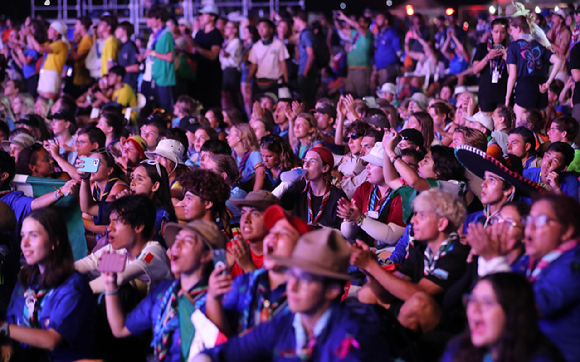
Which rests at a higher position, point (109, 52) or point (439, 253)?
point (109, 52)

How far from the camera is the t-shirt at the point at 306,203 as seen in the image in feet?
16.4

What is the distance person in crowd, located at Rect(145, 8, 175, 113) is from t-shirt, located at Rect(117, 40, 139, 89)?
25.8 inches

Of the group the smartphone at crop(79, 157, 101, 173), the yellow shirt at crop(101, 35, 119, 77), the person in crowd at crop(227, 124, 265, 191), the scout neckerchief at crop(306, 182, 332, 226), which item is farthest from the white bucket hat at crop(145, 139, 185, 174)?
the yellow shirt at crop(101, 35, 119, 77)

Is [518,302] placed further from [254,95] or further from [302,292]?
[254,95]

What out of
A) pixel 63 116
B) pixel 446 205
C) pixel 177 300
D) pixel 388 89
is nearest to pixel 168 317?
pixel 177 300

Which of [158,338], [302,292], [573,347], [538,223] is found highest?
[538,223]

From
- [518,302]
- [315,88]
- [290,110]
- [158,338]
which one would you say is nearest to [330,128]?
[290,110]

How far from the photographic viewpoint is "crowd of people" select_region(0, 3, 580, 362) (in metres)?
2.61

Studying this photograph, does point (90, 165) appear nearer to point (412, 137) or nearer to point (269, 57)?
point (412, 137)

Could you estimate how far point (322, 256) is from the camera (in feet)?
8.75

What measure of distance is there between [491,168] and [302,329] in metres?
1.95

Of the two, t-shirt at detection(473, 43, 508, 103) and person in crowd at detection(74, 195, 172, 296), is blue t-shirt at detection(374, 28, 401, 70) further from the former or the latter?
person in crowd at detection(74, 195, 172, 296)

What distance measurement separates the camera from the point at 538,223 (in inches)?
111

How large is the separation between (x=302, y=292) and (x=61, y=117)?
651cm
